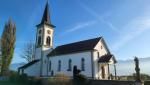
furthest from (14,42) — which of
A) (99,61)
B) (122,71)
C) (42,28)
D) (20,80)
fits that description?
(122,71)

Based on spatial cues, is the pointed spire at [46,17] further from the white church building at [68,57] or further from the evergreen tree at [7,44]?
the evergreen tree at [7,44]

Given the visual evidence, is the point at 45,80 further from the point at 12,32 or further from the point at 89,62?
the point at 12,32

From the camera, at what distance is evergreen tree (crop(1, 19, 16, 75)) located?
126ft

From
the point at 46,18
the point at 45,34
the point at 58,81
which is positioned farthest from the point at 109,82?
the point at 46,18

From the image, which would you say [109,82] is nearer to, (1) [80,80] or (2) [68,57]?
(1) [80,80]

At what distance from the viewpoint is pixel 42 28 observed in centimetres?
4553

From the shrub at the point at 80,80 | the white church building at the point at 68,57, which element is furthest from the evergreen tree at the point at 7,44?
the shrub at the point at 80,80

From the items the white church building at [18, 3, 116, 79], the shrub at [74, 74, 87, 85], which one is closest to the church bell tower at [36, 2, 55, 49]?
the white church building at [18, 3, 116, 79]

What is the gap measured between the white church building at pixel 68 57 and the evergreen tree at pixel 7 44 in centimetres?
519

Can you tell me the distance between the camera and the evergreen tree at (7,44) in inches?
1515

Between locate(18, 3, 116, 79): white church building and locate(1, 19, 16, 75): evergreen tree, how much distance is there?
17.0 ft

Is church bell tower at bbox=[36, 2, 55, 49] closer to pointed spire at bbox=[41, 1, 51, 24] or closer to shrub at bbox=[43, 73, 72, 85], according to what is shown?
pointed spire at bbox=[41, 1, 51, 24]

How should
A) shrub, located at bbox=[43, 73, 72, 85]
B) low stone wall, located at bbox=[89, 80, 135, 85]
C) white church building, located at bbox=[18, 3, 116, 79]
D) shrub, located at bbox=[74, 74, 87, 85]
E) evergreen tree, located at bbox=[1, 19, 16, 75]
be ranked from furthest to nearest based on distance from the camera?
evergreen tree, located at bbox=[1, 19, 16, 75] → white church building, located at bbox=[18, 3, 116, 79] → shrub, located at bbox=[43, 73, 72, 85] → shrub, located at bbox=[74, 74, 87, 85] → low stone wall, located at bbox=[89, 80, 135, 85]

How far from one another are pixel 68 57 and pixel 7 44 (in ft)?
49.9
